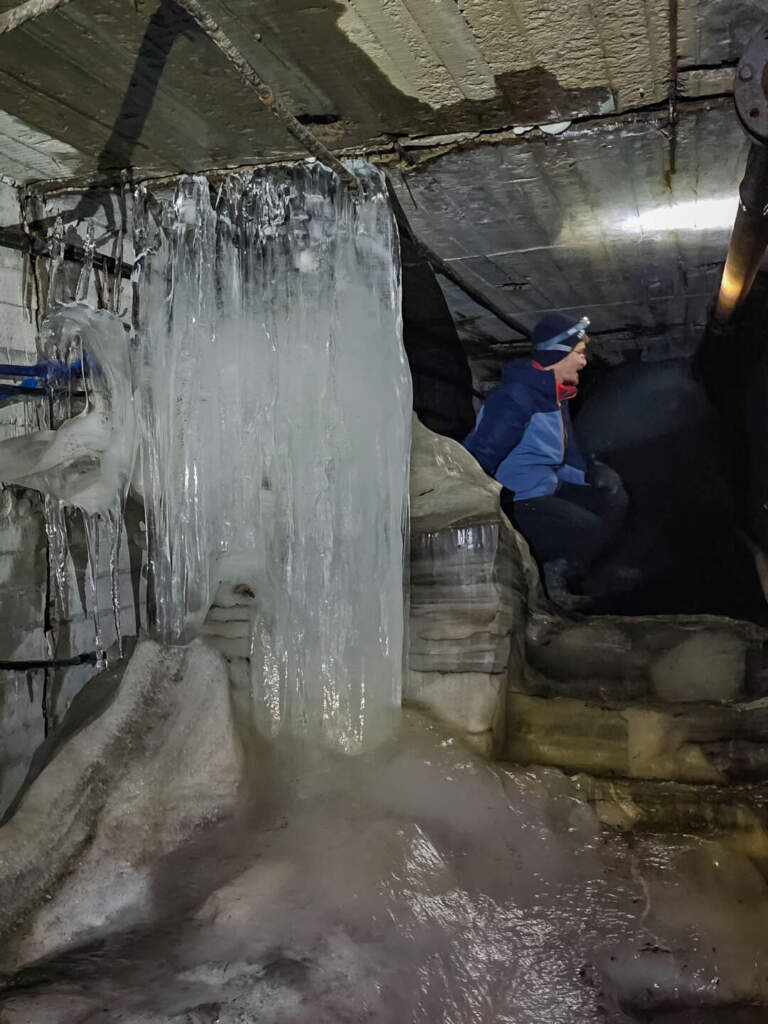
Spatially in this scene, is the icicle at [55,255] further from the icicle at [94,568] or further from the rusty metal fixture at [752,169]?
the rusty metal fixture at [752,169]

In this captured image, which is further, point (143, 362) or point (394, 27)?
point (143, 362)

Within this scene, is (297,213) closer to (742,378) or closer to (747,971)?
(747,971)

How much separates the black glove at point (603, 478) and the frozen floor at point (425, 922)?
4940 millimetres

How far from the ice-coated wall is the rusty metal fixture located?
66.3 inches

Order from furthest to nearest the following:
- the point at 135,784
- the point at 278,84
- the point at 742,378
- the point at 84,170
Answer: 1. the point at 742,378
2. the point at 84,170
3. the point at 135,784
4. the point at 278,84

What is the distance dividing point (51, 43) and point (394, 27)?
3.99ft

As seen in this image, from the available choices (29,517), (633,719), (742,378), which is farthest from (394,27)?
(742,378)

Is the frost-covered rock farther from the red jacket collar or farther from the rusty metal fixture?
the red jacket collar

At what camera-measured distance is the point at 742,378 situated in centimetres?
763

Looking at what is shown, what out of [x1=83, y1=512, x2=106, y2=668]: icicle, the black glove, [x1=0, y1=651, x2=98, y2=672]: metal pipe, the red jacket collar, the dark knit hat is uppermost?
the dark knit hat

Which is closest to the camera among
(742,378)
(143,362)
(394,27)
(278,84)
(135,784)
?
(394,27)

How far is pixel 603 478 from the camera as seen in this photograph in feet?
27.4

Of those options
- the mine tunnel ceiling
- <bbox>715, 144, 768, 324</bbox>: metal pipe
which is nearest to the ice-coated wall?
the mine tunnel ceiling

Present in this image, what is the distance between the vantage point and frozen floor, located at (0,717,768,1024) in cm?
256
